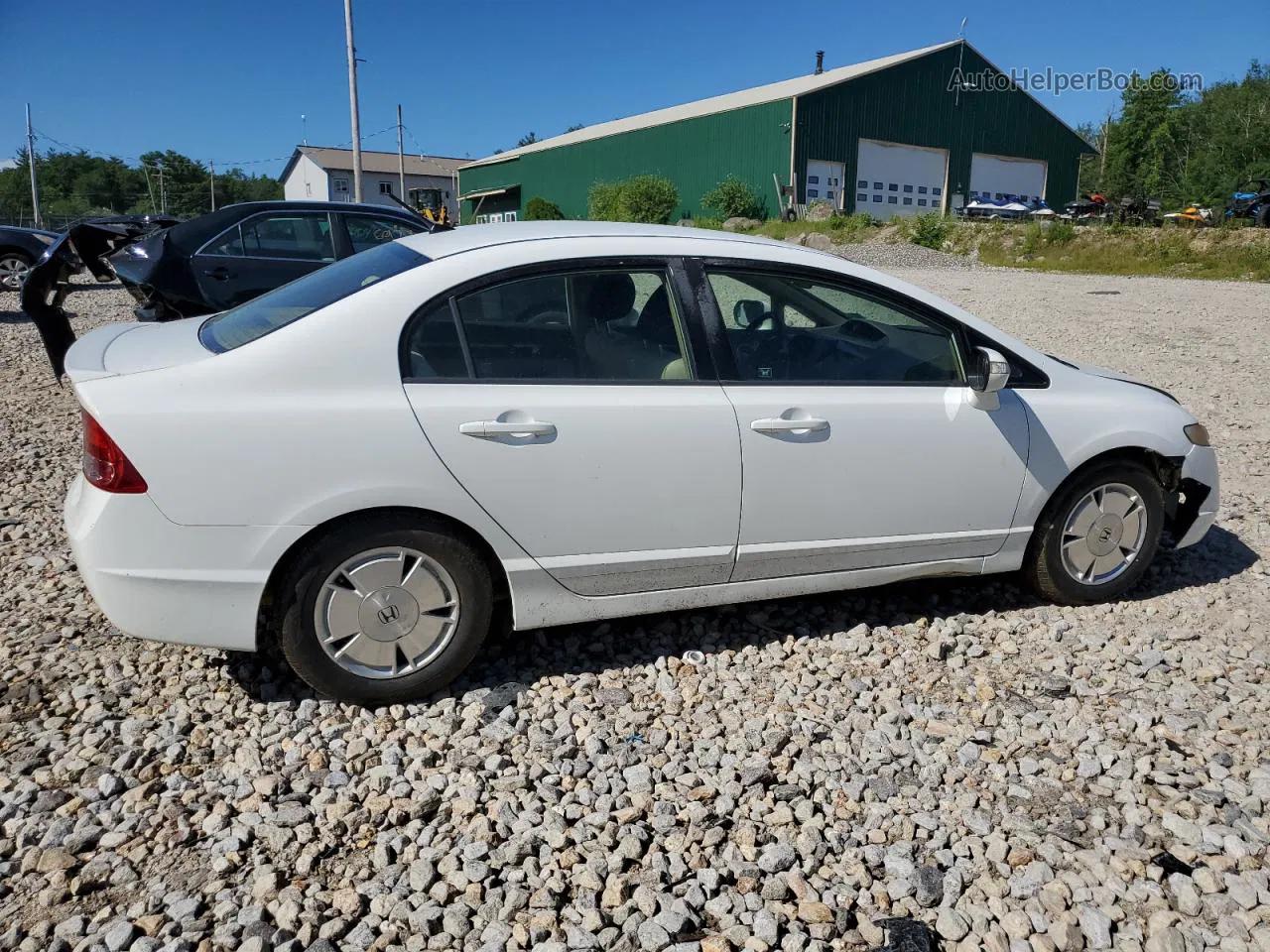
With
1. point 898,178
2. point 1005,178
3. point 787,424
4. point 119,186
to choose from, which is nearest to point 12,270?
point 787,424

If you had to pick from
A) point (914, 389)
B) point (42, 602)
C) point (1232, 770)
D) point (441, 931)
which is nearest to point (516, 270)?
point (914, 389)

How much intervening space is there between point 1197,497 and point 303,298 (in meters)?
4.08

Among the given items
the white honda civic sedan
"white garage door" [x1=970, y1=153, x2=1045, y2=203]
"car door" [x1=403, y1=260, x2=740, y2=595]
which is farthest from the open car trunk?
"white garage door" [x1=970, y1=153, x2=1045, y2=203]

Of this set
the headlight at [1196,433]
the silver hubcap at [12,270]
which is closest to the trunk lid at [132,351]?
the headlight at [1196,433]

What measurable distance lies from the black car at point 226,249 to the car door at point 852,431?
5485 mm

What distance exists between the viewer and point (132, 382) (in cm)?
302

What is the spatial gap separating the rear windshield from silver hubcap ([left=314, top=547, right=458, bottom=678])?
868mm

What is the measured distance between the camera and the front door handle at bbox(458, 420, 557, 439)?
3186 millimetres

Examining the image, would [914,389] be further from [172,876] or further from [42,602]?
[42,602]

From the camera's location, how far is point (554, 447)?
3275 mm

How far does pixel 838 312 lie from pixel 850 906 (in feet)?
7.67

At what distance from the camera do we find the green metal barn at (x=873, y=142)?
37812 mm

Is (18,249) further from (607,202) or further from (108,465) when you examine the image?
(607,202)

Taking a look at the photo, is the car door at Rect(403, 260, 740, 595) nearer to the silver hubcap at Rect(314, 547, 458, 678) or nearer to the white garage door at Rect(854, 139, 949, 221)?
the silver hubcap at Rect(314, 547, 458, 678)
